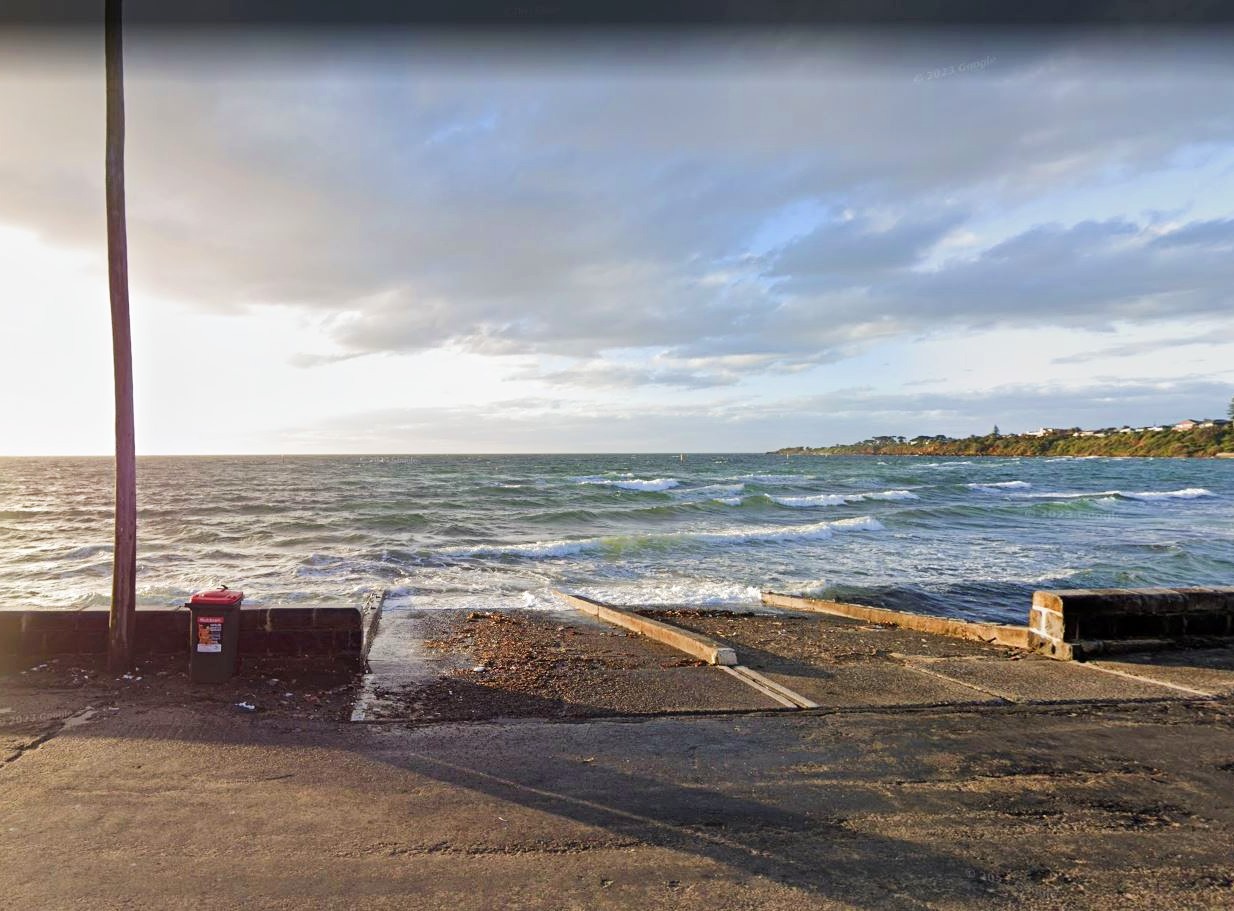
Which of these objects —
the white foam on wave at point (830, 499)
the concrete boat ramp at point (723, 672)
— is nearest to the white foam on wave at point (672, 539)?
the white foam on wave at point (830, 499)

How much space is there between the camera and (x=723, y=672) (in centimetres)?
668

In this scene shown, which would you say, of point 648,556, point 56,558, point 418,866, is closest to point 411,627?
point 418,866

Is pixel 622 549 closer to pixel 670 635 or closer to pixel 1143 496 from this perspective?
pixel 670 635

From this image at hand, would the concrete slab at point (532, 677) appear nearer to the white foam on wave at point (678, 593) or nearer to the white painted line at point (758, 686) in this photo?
the white painted line at point (758, 686)

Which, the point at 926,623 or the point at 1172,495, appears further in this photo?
the point at 1172,495

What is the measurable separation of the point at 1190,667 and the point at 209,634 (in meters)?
Result: 8.36

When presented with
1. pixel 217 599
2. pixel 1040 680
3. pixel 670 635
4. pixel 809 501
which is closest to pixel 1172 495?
pixel 809 501

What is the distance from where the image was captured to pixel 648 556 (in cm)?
1877

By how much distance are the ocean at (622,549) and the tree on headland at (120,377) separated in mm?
5438

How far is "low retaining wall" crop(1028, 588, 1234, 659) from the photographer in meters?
7.04

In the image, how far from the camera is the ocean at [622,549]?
13.7 metres

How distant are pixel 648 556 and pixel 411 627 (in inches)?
406

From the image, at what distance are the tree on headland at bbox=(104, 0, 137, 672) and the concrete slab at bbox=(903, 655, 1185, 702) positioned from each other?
7.00 metres

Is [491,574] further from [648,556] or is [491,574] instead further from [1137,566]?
[1137,566]
